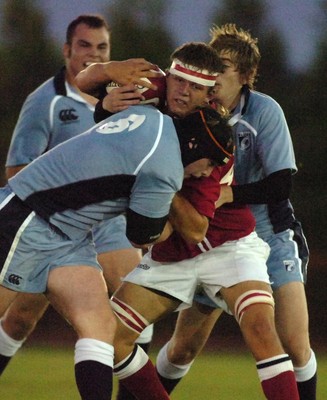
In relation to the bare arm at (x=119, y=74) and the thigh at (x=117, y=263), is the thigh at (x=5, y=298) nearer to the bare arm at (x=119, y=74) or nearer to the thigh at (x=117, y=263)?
the thigh at (x=117, y=263)

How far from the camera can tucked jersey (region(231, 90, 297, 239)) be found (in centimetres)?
536

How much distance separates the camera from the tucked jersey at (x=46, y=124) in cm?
638

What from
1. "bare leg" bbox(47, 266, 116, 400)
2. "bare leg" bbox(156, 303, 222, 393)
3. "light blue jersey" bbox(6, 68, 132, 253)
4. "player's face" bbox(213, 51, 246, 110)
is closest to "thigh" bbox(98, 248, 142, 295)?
"light blue jersey" bbox(6, 68, 132, 253)

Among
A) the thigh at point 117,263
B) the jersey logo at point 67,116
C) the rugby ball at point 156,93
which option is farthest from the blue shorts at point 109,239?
the rugby ball at point 156,93

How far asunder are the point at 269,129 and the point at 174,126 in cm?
98

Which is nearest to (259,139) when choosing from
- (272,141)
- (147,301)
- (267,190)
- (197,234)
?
(272,141)

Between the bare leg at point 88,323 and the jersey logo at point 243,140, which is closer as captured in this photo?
the bare leg at point 88,323

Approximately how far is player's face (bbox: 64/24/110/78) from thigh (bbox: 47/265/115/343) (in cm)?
233

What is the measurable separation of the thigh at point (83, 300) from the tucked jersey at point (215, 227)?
1.68ft

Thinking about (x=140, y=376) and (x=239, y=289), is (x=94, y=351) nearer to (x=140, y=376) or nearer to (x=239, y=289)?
(x=140, y=376)

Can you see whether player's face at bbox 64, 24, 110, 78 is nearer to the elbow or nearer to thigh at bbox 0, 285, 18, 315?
thigh at bbox 0, 285, 18, 315

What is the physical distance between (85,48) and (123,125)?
2.34 m

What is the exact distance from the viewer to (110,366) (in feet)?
14.9

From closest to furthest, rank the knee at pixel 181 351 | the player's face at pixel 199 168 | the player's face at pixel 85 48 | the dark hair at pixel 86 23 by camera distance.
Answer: the player's face at pixel 199 168, the knee at pixel 181 351, the player's face at pixel 85 48, the dark hair at pixel 86 23
